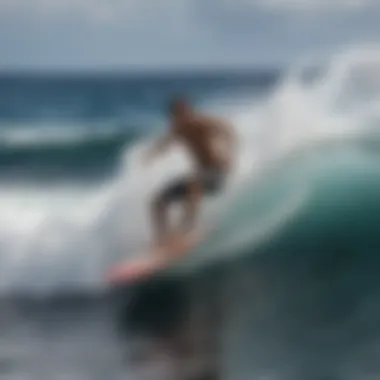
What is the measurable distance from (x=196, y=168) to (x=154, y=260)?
16 centimetres

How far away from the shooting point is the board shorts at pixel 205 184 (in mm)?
1508

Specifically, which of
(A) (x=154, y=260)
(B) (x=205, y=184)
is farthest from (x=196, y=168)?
(A) (x=154, y=260)

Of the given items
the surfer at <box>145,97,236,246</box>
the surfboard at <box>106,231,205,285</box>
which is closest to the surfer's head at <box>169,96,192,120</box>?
the surfer at <box>145,97,236,246</box>

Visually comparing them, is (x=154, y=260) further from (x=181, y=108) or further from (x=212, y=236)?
(x=181, y=108)

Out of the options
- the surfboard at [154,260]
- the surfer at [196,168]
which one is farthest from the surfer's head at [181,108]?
the surfboard at [154,260]

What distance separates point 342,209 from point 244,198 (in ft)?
0.52

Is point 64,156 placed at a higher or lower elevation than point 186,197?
higher

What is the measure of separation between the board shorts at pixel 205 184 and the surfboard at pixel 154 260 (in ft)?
0.21

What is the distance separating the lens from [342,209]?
1.54 metres

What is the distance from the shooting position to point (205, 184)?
4.94ft

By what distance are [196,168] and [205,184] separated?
29 mm

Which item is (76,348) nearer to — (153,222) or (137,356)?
(137,356)

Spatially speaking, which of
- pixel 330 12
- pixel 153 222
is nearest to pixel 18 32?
pixel 153 222

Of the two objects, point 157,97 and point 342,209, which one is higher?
point 157,97
